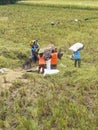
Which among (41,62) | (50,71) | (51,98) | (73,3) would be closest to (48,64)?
(41,62)

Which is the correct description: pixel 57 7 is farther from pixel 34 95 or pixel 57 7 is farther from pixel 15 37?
pixel 34 95

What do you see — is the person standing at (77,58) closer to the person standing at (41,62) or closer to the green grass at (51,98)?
the green grass at (51,98)

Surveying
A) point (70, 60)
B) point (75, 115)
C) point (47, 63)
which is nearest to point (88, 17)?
point (70, 60)

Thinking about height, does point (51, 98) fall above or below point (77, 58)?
below

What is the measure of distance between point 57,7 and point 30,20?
339 inches

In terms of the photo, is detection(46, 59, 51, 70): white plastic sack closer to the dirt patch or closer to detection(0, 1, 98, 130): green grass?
detection(0, 1, 98, 130): green grass

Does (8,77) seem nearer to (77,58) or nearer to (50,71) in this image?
(50,71)

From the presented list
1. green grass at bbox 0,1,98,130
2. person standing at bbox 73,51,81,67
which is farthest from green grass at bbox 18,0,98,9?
person standing at bbox 73,51,81,67

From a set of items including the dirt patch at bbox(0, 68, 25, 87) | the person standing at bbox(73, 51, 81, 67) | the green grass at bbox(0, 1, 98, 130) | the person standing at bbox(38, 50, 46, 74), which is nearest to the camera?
the green grass at bbox(0, 1, 98, 130)

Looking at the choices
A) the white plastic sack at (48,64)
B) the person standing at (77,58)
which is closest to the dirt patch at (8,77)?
the white plastic sack at (48,64)

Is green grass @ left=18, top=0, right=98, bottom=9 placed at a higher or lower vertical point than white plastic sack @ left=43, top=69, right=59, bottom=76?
higher

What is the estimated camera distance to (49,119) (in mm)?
10531

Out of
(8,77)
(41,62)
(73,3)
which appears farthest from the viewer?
(73,3)

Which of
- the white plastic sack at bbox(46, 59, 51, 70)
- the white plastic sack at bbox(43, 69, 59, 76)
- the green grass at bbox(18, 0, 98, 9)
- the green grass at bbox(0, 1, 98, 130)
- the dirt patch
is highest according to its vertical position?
the green grass at bbox(18, 0, 98, 9)
